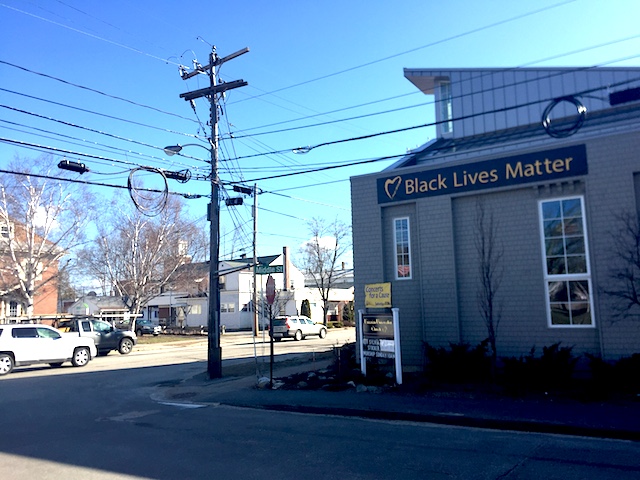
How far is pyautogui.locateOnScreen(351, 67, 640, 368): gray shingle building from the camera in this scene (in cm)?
1289

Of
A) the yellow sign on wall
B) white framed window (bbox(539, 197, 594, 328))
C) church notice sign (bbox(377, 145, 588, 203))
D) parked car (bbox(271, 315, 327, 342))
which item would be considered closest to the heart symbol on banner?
church notice sign (bbox(377, 145, 588, 203))

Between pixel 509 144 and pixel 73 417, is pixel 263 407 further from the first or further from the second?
pixel 509 144

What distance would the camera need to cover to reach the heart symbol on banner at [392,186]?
640 inches

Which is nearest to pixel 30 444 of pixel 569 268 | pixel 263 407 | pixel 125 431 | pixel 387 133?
pixel 125 431

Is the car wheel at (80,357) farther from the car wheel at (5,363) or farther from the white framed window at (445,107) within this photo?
the white framed window at (445,107)

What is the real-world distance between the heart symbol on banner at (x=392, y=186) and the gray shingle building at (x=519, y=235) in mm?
32

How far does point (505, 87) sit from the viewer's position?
19906 mm

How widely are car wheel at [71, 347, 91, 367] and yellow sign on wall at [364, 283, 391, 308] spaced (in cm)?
1339

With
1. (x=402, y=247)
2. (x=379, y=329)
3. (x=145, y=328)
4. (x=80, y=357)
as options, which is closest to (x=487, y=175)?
(x=402, y=247)

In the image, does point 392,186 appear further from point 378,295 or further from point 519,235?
point 519,235

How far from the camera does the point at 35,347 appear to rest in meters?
20.2

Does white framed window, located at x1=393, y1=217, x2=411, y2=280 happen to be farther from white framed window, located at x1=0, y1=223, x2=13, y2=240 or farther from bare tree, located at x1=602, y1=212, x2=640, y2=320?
white framed window, located at x1=0, y1=223, x2=13, y2=240

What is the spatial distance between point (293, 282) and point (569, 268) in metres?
50.2

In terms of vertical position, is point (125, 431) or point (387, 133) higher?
point (387, 133)
